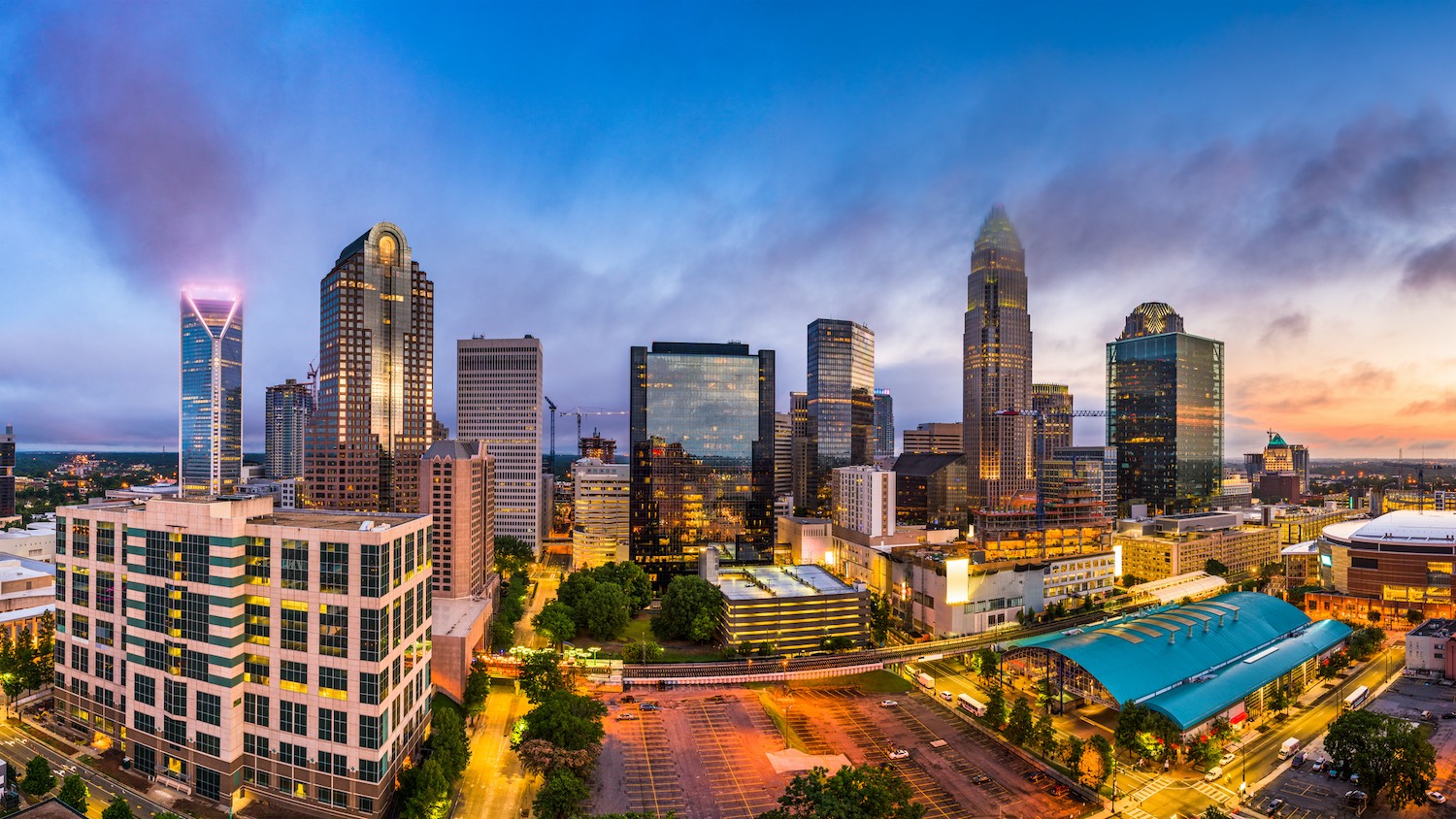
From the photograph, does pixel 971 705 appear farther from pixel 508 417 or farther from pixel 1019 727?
pixel 508 417

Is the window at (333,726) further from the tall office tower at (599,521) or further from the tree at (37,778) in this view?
the tall office tower at (599,521)

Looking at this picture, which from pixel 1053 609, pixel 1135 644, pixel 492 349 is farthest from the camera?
pixel 492 349

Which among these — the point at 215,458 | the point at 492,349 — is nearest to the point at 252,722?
the point at 215,458

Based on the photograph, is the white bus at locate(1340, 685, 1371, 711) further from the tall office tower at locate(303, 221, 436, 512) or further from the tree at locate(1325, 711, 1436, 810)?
the tall office tower at locate(303, 221, 436, 512)

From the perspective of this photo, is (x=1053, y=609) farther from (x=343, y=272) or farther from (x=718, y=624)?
(x=343, y=272)

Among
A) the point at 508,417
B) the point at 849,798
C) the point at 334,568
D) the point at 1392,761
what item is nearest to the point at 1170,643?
the point at 1392,761
